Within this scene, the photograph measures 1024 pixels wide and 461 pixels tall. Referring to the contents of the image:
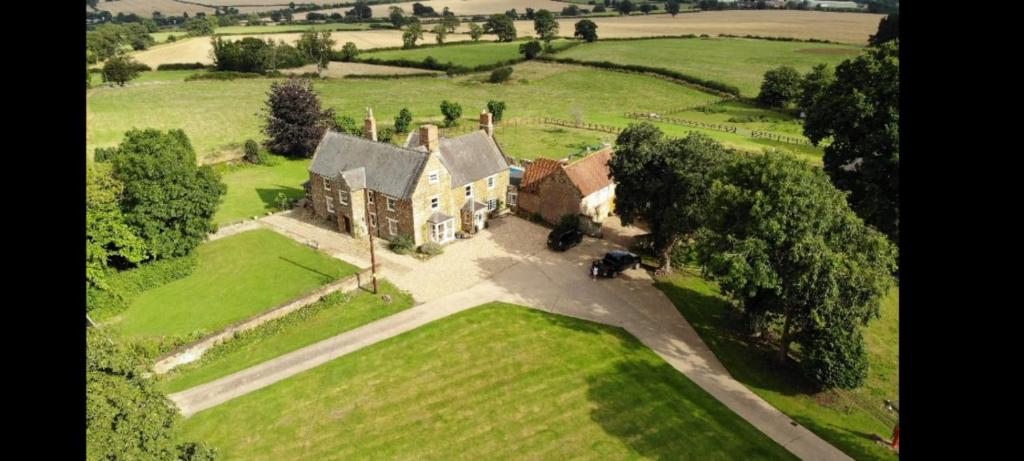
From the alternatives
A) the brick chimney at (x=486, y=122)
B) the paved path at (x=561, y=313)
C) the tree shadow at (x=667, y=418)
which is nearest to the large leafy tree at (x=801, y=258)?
the paved path at (x=561, y=313)

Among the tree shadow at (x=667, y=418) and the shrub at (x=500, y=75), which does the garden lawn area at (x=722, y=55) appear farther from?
the tree shadow at (x=667, y=418)

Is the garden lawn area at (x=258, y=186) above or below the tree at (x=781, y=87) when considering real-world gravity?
below

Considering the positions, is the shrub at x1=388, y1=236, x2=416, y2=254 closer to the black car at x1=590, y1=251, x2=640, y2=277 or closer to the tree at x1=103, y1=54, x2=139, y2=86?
the black car at x1=590, y1=251, x2=640, y2=277

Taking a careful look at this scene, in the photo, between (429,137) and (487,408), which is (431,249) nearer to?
(429,137)

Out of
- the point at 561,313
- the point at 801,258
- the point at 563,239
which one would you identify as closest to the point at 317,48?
the point at 563,239
